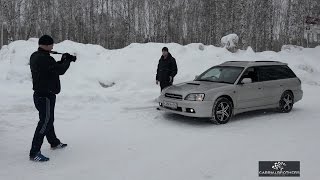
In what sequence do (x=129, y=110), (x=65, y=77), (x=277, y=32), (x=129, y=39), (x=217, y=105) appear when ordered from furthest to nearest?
(x=277, y=32), (x=129, y=39), (x=65, y=77), (x=129, y=110), (x=217, y=105)

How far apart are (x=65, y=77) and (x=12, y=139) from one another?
730 centimetres

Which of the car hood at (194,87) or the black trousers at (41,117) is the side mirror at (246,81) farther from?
the black trousers at (41,117)

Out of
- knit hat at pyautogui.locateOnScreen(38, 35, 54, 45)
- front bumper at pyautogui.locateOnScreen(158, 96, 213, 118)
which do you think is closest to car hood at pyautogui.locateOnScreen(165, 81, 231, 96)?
front bumper at pyautogui.locateOnScreen(158, 96, 213, 118)

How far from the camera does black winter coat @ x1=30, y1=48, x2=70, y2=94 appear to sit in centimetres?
562

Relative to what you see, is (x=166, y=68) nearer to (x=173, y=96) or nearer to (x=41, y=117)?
(x=173, y=96)

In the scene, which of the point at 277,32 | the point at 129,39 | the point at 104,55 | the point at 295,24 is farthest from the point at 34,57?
the point at 277,32

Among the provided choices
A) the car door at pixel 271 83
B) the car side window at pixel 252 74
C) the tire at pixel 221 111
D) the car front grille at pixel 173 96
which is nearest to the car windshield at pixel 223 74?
the car side window at pixel 252 74

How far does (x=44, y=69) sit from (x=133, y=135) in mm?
2580

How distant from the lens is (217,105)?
855cm

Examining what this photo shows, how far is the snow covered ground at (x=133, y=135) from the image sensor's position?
5383mm

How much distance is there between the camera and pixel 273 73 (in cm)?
1015

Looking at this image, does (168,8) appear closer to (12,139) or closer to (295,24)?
(295,24)

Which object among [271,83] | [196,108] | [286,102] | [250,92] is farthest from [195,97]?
[286,102]

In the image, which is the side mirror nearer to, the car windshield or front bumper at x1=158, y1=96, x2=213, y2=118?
the car windshield
